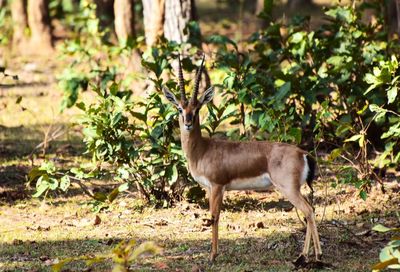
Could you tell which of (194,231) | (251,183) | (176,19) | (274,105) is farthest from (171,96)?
(176,19)

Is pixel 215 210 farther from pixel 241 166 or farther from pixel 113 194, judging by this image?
pixel 113 194

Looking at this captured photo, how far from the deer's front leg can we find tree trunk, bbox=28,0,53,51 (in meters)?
13.6

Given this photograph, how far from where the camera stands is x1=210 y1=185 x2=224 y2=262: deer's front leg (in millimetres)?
7523

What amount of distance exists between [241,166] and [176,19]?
5.73m

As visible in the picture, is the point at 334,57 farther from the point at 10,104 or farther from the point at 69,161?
the point at 10,104

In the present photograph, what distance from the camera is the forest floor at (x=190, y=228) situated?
24.8 feet

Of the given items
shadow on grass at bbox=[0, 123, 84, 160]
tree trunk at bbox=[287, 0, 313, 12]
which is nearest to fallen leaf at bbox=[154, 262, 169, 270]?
shadow on grass at bbox=[0, 123, 84, 160]

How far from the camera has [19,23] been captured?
20594 millimetres

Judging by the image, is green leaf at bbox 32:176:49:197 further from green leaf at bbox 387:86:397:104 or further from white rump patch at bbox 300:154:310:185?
green leaf at bbox 387:86:397:104

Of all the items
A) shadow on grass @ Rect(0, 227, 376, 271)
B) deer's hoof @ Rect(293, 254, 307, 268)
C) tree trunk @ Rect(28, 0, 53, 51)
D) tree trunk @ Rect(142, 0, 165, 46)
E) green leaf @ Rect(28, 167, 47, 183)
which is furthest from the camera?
tree trunk @ Rect(28, 0, 53, 51)

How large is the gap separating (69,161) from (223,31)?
42.8ft

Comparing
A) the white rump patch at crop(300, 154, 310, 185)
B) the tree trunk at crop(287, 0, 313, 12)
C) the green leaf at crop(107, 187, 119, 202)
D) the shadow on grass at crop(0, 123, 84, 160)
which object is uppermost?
the white rump patch at crop(300, 154, 310, 185)

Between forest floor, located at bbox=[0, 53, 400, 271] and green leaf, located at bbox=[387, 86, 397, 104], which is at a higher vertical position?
green leaf, located at bbox=[387, 86, 397, 104]

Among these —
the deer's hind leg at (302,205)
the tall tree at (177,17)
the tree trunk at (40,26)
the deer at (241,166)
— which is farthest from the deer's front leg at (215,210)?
the tree trunk at (40,26)
